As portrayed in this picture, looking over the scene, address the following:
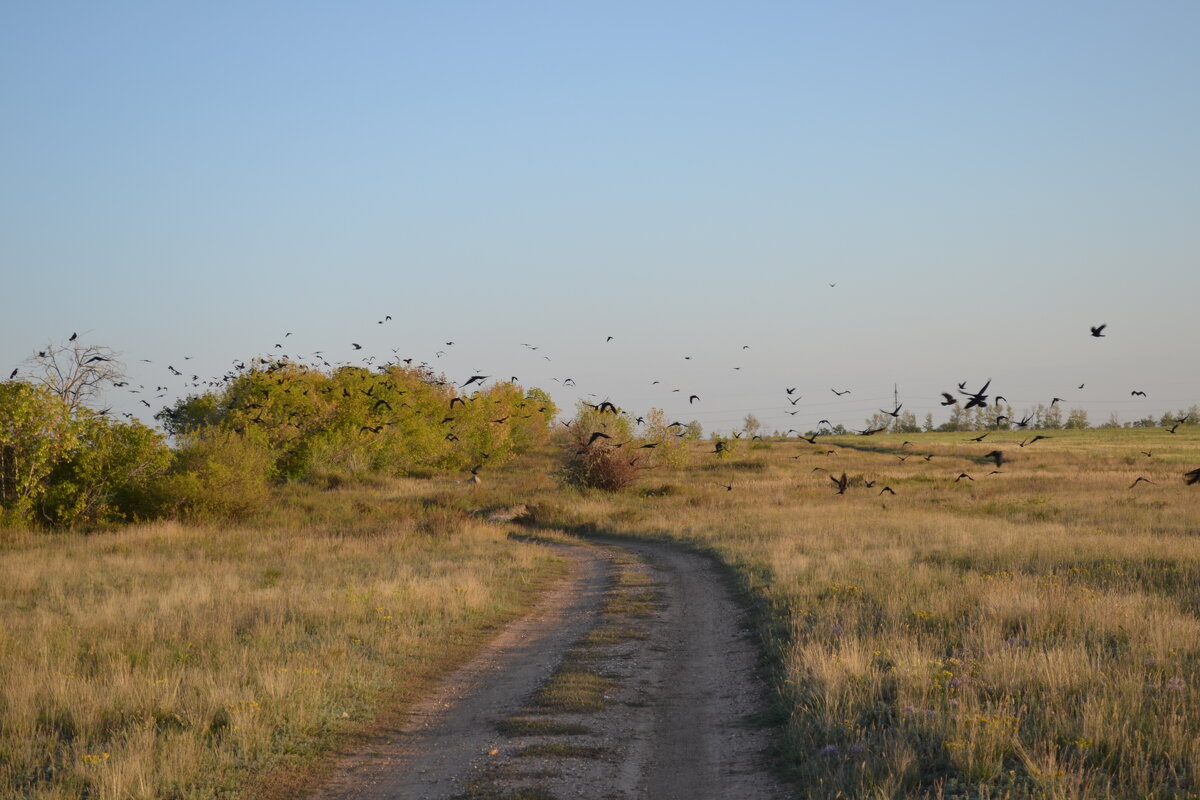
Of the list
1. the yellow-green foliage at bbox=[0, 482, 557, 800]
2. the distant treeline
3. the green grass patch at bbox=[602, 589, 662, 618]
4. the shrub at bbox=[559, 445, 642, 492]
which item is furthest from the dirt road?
the shrub at bbox=[559, 445, 642, 492]

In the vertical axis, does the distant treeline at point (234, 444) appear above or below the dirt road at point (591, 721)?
above

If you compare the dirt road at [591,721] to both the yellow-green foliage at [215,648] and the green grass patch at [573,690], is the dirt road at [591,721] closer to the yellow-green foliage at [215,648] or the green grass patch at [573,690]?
the green grass patch at [573,690]

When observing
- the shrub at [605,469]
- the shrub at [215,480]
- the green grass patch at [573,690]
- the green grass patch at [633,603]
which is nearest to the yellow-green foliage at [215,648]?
the green grass patch at [573,690]

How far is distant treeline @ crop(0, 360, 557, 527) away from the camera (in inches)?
1277

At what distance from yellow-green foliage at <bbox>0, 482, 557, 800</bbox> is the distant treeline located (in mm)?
4699

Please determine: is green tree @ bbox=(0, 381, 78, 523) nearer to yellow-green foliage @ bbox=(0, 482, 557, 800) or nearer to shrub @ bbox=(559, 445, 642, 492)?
yellow-green foliage @ bbox=(0, 482, 557, 800)

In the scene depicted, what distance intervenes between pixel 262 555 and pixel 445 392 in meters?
56.5

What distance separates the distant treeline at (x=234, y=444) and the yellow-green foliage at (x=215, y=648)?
4.70 meters

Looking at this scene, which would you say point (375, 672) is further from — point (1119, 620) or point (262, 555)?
point (262, 555)

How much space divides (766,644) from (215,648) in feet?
27.6

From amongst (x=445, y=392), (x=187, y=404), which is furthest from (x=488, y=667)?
(x=445, y=392)

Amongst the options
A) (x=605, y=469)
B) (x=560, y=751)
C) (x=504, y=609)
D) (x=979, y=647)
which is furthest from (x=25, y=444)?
(x=979, y=647)

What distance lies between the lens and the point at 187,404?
210ft

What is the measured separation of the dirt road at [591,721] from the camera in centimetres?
820
